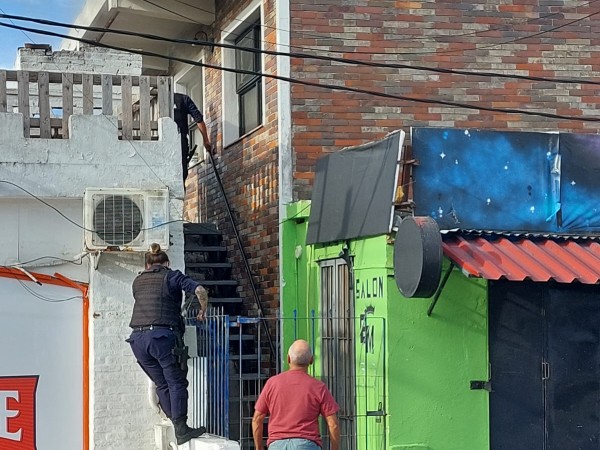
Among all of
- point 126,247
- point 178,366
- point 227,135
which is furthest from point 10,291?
point 227,135

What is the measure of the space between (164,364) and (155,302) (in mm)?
558

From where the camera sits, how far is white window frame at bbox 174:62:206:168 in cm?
1548

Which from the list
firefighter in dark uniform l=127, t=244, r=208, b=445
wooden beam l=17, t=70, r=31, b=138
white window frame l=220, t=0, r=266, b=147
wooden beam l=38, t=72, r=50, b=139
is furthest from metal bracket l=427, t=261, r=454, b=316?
white window frame l=220, t=0, r=266, b=147

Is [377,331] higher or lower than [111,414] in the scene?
higher

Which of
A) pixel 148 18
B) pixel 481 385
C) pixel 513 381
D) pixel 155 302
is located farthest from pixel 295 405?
pixel 148 18

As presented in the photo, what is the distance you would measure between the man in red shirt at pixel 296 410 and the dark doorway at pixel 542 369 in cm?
244

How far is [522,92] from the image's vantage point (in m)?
12.6

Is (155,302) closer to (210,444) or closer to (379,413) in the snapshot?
(210,444)

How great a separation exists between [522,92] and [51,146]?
5729 mm

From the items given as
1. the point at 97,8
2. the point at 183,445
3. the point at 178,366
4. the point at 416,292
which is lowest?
the point at 183,445

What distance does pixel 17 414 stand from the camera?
992cm

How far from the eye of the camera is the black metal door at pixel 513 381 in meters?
9.87

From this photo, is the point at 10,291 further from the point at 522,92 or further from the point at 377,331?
the point at 522,92

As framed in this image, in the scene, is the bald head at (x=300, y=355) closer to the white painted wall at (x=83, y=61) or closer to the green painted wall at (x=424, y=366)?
the green painted wall at (x=424, y=366)
